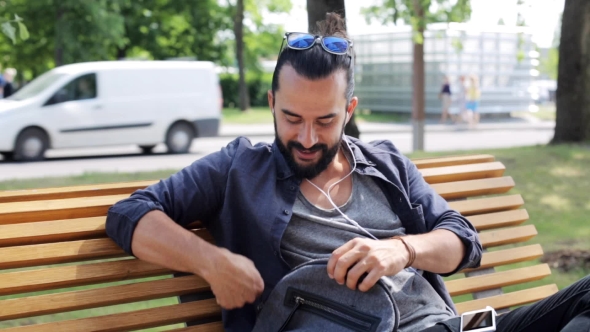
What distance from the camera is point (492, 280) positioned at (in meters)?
3.72

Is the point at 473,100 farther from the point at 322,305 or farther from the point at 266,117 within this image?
the point at 322,305

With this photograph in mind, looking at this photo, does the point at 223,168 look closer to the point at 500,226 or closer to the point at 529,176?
the point at 500,226

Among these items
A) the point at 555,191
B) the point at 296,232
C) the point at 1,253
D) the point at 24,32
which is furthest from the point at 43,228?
the point at 555,191

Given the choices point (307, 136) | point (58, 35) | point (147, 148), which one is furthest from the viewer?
point (58, 35)

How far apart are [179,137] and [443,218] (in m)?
14.5

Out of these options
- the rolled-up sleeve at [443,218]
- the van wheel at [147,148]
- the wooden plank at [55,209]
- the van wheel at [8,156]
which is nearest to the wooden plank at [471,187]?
the rolled-up sleeve at [443,218]

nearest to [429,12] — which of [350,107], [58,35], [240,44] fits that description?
[350,107]

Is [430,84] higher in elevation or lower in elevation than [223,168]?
lower

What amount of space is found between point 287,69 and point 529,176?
5959 millimetres

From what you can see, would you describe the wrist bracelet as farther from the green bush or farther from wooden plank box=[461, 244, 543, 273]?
the green bush

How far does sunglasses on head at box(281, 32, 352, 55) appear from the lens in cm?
280

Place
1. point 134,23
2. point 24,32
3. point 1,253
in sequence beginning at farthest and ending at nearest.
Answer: point 134,23 → point 24,32 → point 1,253

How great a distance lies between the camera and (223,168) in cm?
282

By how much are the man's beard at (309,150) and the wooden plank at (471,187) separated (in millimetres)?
952
